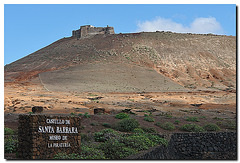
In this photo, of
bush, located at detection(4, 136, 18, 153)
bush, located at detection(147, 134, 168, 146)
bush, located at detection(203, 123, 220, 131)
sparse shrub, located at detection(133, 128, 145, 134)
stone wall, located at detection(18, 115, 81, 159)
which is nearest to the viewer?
stone wall, located at detection(18, 115, 81, 159)

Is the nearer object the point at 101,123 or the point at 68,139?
the point at 68,139

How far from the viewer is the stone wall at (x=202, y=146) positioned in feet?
47.4

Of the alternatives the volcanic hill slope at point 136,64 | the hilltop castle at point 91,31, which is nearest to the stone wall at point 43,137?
the volcanic hill slope at point 136,64

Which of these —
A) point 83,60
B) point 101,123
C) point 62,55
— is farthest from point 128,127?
point 62,55

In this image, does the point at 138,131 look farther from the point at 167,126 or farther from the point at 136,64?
the point at 136,64

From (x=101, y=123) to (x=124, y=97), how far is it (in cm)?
2729

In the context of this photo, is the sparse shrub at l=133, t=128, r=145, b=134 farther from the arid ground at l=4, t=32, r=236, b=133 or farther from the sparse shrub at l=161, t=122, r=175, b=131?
the arid ground at l=4, t=32, r=236, b=133

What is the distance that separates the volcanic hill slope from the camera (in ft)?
203

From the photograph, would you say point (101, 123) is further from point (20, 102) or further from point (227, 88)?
point (227, 88)

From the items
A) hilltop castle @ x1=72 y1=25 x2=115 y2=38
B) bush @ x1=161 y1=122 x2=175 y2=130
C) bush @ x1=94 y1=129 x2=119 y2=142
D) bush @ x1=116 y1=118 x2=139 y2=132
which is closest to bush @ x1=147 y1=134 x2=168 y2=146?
bush @ x1=94 y1=129 x2=119 y2=142

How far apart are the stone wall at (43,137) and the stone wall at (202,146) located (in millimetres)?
5295

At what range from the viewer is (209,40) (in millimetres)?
92625

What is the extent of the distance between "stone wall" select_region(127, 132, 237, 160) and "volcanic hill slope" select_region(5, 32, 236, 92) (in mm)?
40876

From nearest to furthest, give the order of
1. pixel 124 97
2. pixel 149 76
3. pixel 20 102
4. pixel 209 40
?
1. pixel 20 102
2. pixel 124 97
3. pixel 149 76
4. pixel 209 40
